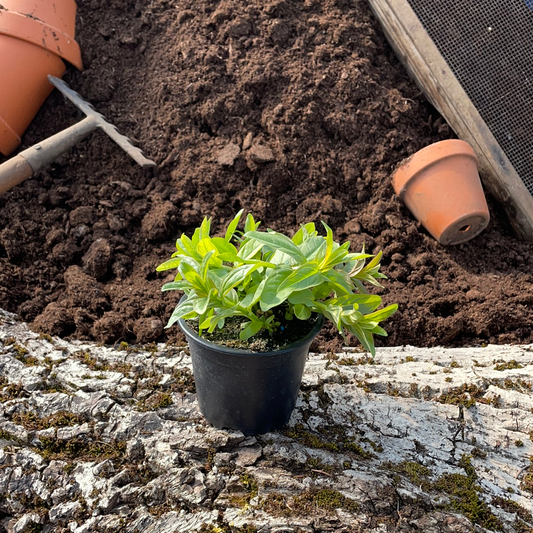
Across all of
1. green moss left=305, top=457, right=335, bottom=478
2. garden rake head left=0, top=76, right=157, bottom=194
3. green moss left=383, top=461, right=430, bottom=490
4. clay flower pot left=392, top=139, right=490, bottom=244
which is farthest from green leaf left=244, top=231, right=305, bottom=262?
garden rake head left=0, top=76, right=157, bottom=194

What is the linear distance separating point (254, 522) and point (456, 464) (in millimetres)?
745

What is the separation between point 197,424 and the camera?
1.76m

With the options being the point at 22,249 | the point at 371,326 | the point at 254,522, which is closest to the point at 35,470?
the point at 254,522

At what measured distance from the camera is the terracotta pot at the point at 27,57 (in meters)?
3.28

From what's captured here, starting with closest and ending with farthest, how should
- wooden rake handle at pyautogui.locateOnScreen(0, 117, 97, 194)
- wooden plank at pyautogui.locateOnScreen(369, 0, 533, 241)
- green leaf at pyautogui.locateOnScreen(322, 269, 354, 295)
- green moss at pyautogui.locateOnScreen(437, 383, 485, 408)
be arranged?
1. green leaf at pyautogui.locateOnScreen(322, 269, 354, 295)
2. green moss at pyautogui.locateOnScreen(437, 383, 485, 408)
3. wooden rake handle at pyautogui.locateOnScreen(0, 117, 97, 194)
4. wooden plank at pyautogui.locateOnScreen(369, 0, 533, 241)

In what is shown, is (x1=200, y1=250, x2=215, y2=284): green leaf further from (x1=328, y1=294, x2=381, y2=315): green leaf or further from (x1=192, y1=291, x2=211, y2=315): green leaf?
(x1=328, y1=294, x2=381, y2=315): green leaf

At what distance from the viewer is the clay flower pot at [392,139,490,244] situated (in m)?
2.80

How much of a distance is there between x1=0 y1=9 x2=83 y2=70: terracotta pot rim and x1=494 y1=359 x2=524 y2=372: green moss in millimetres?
3371

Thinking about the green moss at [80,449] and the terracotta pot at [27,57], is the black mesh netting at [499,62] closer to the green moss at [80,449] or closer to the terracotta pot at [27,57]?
the terracotta pot at [27,57]

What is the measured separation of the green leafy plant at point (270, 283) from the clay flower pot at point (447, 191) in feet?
4.63

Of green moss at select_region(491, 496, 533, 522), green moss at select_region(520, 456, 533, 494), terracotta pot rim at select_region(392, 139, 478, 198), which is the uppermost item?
terracotta pot rim at select_region(392, 139, 478, 198)

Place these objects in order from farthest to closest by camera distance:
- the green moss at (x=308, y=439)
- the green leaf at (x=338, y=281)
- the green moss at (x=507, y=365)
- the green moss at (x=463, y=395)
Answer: the green moss at (x=507, y=365) → the green moss at (x=463, y=395) → the green moss at (x=308, y=439) → the green leaf at (x=338, y=281)

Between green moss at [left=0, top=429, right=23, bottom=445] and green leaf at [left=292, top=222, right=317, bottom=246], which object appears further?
green moss at [left=0, top=429, right=23, bottom=445]

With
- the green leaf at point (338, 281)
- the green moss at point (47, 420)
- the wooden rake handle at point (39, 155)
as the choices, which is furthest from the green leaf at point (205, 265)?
the wooden rake handle at point (39, 155)
